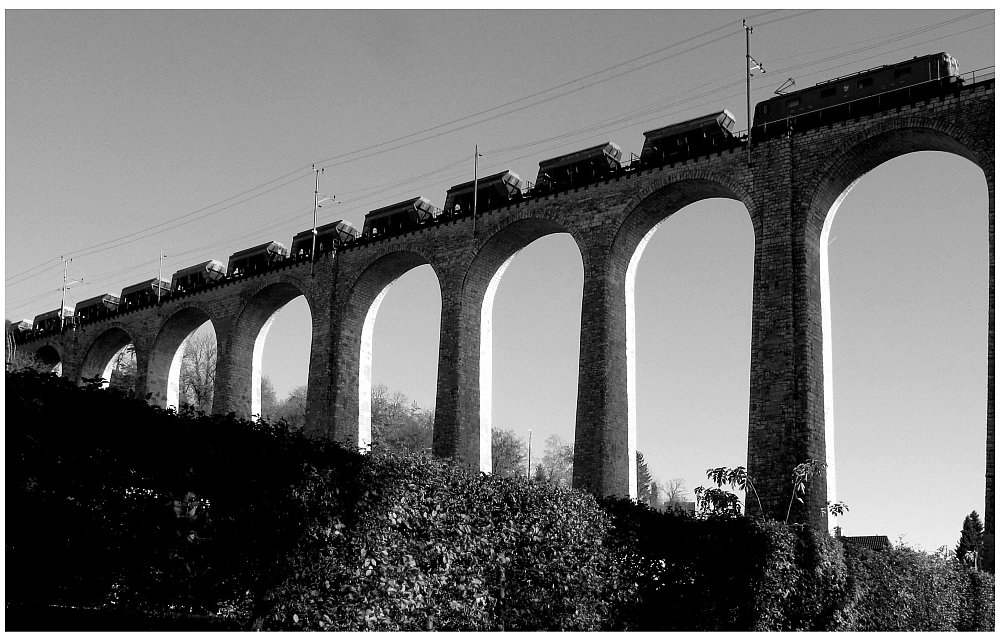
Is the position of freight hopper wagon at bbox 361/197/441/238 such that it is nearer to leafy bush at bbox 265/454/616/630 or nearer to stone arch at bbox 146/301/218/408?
stone arch at bbox 146/301/218/408

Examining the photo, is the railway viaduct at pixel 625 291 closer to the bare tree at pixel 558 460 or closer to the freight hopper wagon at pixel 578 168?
the freight hopper wagon at pixel 578 168

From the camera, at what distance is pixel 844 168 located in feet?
95.6

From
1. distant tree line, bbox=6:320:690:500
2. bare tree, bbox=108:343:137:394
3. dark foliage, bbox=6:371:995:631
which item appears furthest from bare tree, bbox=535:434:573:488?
dark foliage, bbox=6:371:995:631

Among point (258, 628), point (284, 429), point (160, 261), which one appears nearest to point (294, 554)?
point (258, 628)

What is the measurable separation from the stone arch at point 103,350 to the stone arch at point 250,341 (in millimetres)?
10888

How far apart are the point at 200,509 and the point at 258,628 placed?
5.53 feet

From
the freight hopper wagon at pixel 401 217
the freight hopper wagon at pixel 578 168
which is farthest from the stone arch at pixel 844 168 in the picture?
the freight hopper wagon at pixel 401 217

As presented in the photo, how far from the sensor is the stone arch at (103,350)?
5334 centimetres

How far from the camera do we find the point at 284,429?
1403cm

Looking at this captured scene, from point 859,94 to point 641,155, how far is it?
7217mm

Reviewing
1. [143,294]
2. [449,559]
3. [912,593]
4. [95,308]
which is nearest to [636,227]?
[912,593]

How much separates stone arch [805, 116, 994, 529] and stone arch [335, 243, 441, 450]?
15.7 meters

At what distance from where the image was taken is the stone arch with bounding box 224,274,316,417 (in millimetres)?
43969

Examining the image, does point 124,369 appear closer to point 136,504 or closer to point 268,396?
point 268,396
